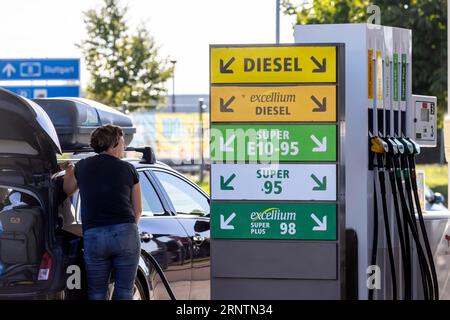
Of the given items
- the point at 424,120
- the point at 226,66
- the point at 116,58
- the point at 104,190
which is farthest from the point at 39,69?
the point at 116,58

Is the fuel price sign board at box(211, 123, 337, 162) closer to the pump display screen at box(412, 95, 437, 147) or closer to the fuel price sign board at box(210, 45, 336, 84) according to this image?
the fuel price sign board at box(210, 45, 336, 84)

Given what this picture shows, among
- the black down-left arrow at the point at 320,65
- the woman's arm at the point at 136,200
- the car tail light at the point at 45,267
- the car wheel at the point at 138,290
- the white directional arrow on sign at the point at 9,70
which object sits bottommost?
the car wheel at the point at 138,290

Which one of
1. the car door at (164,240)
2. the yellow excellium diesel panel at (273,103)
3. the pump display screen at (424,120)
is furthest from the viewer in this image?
the car door at (164,240)

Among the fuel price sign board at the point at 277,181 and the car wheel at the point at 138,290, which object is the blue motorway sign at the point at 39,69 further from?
the fuel price sign board at the point at 277,181

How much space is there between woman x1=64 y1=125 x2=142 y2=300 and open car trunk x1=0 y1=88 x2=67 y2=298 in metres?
0.25

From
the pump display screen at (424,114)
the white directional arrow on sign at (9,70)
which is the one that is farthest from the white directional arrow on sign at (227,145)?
the white directional arrow on sign at (9,70)

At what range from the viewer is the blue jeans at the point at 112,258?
789cm

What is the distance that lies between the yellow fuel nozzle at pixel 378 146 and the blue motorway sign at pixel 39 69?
1679 centimetres

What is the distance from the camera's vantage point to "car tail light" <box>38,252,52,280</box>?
25.0ft

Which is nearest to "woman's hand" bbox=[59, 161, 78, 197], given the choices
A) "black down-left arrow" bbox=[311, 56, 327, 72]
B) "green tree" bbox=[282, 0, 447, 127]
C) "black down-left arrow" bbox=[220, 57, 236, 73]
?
"black down-left arrow" bbox=[220, 57, 236, 73]

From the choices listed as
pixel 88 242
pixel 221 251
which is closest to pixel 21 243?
pixel 88 242

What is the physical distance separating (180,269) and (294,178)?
236 centimetres

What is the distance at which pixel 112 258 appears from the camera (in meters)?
Result: 8.02

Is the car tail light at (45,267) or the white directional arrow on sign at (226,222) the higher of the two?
the white directional arrow on sign at (226,222)
